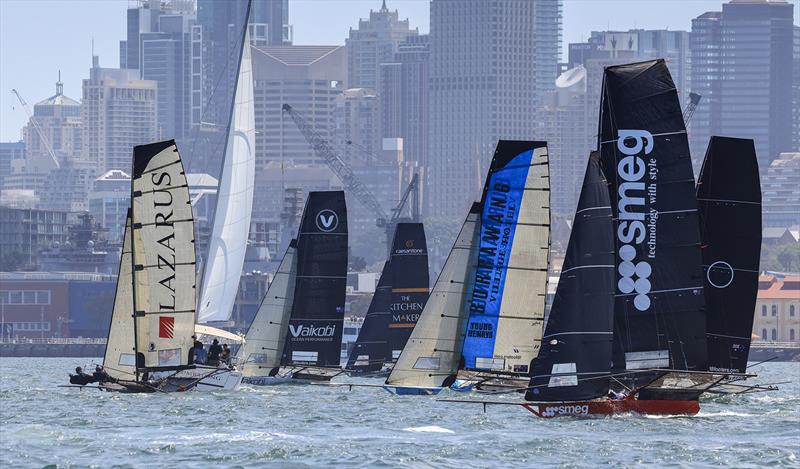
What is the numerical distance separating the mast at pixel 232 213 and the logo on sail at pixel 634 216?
68.1ft

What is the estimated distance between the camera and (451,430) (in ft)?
140

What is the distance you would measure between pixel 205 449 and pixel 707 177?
1779cm

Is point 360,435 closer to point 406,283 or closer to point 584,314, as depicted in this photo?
point 584,314

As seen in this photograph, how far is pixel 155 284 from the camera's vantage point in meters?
50.9

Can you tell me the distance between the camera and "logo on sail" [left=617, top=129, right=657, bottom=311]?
4328 centimetres

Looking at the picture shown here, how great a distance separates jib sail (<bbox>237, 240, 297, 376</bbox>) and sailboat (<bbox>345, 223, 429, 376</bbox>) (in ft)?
26.1

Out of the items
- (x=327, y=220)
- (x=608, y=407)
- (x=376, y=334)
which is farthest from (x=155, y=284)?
(x=376, y=334)

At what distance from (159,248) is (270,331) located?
9.18m

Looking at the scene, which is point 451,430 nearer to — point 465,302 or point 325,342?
point 465,302

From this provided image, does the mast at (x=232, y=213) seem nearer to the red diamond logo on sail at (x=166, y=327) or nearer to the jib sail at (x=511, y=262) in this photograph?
the red diamond logo on sail at (x=166, y=327)

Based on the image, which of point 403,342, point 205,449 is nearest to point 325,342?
point 403,342

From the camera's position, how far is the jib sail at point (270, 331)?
5900cm

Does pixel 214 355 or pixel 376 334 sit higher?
pixel 214 355

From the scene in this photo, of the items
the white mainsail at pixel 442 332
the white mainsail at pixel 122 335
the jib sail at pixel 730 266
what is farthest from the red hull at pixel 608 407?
the white mainsail at pixel 122 335
